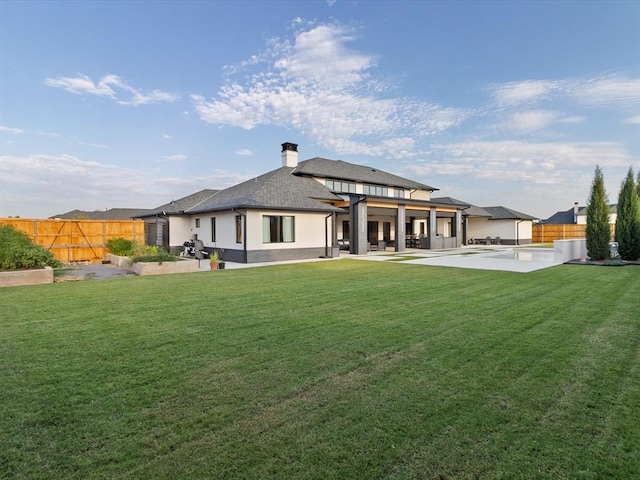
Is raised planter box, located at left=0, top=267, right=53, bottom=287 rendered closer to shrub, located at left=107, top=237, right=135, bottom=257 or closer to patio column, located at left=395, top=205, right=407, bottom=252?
shrub, located at left=107, top=237, right=135, bottom=257

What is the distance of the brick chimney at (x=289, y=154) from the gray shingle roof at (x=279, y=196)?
2.17m

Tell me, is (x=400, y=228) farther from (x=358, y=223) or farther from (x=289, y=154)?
(x=289, y=154)

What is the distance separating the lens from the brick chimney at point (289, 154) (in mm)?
25609

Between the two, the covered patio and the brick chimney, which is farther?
the brick chimney

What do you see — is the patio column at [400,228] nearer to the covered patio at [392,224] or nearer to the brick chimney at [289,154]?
the covered patio at [392,224]

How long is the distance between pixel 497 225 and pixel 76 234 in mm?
34820

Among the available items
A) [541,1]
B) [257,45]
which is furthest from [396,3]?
[257,45]

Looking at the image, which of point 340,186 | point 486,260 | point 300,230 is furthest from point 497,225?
point 300,230

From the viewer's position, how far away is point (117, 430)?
99.0 inches

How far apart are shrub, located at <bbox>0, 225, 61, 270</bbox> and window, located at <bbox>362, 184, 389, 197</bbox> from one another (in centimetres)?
2195

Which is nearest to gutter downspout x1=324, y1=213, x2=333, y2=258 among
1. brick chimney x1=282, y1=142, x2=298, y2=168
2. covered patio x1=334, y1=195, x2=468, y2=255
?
covered patio x1=334, y1=195, x2=468, y2=255

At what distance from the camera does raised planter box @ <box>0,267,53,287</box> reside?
30.7 feet

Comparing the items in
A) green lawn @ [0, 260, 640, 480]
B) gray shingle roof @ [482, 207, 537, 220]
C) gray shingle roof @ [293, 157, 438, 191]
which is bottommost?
green lawn @ [0, 260, 640, 480]

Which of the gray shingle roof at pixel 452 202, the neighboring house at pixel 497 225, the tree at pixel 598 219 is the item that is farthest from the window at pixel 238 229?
the neighboring house at pixel 497 225
